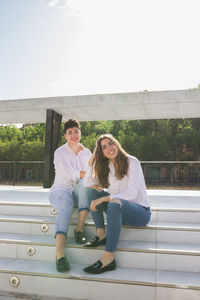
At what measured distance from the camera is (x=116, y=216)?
2719 mm

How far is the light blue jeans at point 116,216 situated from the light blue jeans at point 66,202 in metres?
0.12

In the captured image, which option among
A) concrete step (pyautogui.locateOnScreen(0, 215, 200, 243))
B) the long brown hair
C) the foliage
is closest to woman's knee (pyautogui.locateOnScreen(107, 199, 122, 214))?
the long brown hair

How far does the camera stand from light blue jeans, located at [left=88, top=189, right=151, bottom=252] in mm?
2695

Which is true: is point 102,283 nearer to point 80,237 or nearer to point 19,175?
point 80,237

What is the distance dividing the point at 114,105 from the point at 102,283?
19.9ft

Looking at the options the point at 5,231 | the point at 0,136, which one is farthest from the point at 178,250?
the point at 0,136

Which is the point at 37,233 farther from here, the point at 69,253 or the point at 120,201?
the point at 120,201

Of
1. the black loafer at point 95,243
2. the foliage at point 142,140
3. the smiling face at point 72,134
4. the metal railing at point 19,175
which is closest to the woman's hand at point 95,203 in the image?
the black loafer at point 95,243

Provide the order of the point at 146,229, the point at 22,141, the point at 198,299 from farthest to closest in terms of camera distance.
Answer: the point at 22,141 < the point at 146,229 < the point at 198,299

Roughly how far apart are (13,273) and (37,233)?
752 mm

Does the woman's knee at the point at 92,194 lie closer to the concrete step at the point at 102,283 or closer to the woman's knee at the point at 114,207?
the woman's knee at the point at 114,207

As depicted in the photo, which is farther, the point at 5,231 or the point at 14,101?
the point at 14,101

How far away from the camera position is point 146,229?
3.28 meters

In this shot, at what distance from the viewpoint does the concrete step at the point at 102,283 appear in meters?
2.49
